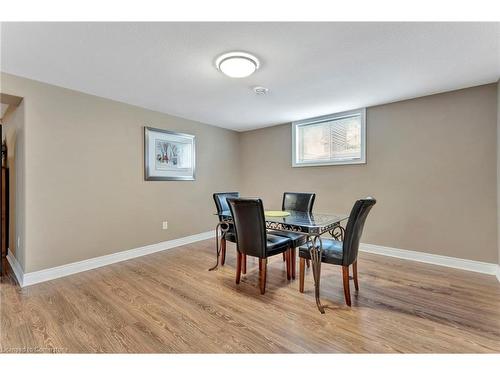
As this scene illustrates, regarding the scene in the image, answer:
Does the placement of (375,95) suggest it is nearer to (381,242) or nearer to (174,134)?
(381,242)

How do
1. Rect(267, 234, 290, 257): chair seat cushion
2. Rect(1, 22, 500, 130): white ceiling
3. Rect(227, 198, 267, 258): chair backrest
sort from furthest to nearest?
Rect(267, 234, 290, 257): chair seat cushion → Rect(227, 198, 267, 258): chair backrest → Rect(1, 22, 500, 130): white ceiling

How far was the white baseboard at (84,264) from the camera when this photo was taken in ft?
8.16

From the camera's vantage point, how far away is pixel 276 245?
2.30 metres

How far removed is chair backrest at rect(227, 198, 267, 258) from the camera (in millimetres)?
2131

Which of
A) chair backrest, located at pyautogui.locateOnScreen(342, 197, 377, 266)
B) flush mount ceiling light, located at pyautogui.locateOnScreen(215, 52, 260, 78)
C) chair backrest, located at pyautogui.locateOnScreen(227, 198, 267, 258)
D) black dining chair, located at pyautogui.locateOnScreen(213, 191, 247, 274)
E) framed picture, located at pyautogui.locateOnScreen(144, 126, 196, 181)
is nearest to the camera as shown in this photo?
chair backrest, located at pyautogui.locateOnScreen(342, 197, 377, 266)

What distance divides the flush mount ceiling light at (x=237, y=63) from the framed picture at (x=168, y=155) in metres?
1.85

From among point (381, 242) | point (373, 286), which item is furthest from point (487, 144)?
point (373, 286)

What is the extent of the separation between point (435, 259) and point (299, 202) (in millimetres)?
1839

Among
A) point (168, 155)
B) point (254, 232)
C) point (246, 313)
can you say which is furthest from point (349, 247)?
point (168, 155)

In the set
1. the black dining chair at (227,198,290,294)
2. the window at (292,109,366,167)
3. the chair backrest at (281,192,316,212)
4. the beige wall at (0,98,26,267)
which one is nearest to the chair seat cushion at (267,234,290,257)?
the black dining chair at (227,198,290,294)

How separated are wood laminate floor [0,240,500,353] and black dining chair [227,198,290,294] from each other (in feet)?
1.20

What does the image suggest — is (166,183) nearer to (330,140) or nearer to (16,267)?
(16,267)

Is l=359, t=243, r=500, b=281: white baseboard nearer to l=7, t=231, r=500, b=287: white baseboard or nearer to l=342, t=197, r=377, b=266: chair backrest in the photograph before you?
l=7, t=231, r=500, b=287: white baseboard
